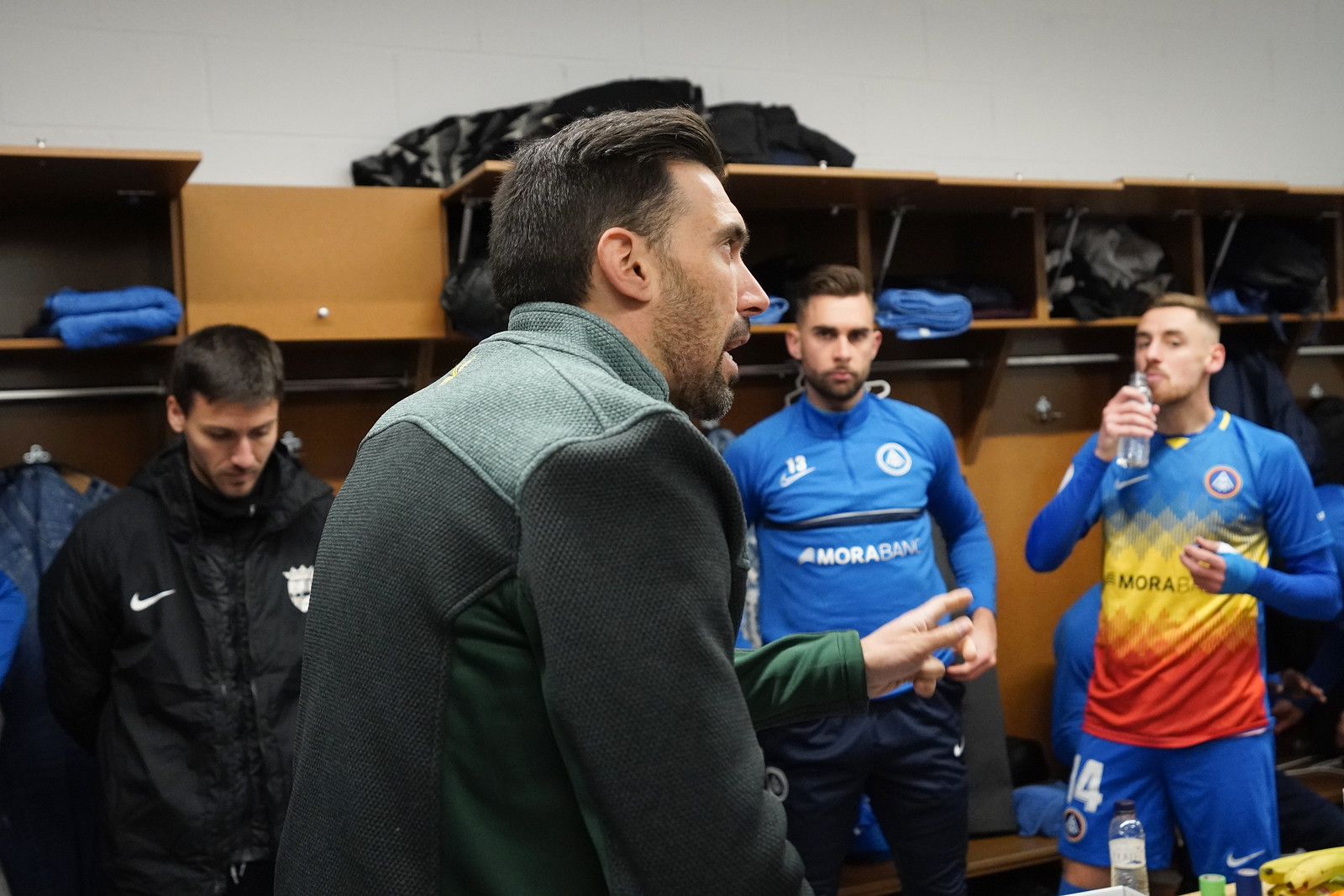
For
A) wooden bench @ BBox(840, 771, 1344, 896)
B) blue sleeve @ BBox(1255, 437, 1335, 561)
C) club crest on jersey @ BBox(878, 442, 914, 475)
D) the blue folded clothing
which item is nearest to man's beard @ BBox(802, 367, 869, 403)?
club crest on jersey @ BBox(878, 442, 914, 475)

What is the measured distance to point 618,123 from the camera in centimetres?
109

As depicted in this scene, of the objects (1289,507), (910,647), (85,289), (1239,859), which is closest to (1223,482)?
(1289,507)

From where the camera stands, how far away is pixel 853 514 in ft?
9.71

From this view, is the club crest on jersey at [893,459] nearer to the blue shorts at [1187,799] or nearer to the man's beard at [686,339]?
the blue shorts at [1187,799]

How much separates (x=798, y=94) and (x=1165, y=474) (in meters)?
1.73

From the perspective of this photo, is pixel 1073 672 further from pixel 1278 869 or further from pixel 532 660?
pixel 532 660

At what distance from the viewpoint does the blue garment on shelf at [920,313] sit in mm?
3541

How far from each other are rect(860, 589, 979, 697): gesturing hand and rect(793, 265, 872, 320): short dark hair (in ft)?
5.95

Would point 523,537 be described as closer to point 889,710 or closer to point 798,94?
point 889,710

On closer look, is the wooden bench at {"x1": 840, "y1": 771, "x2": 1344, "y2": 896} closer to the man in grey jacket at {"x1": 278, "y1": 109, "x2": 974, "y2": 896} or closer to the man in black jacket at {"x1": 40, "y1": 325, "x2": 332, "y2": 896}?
the man in black jacket at {"x1": 40, "y1": 325, "x2": 332, "y2": 896}

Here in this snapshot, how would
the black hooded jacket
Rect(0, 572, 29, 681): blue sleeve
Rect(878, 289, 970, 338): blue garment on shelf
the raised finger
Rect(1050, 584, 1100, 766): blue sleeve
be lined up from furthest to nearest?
Rect(1050, 584, 1100, 766): blue sleeve
Rect(878, 289, 970, 338): blue garment on shelf
Rect(0, 572, 29, 681): blue sleeve
the black hooded jacket
the raised finger

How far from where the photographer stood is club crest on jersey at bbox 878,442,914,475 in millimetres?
3025

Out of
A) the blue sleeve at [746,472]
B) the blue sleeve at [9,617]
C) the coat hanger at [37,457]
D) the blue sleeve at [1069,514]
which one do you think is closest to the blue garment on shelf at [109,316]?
the coat hanger at [37,457]

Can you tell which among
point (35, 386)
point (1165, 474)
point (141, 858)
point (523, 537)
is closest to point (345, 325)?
point (35, 386)
